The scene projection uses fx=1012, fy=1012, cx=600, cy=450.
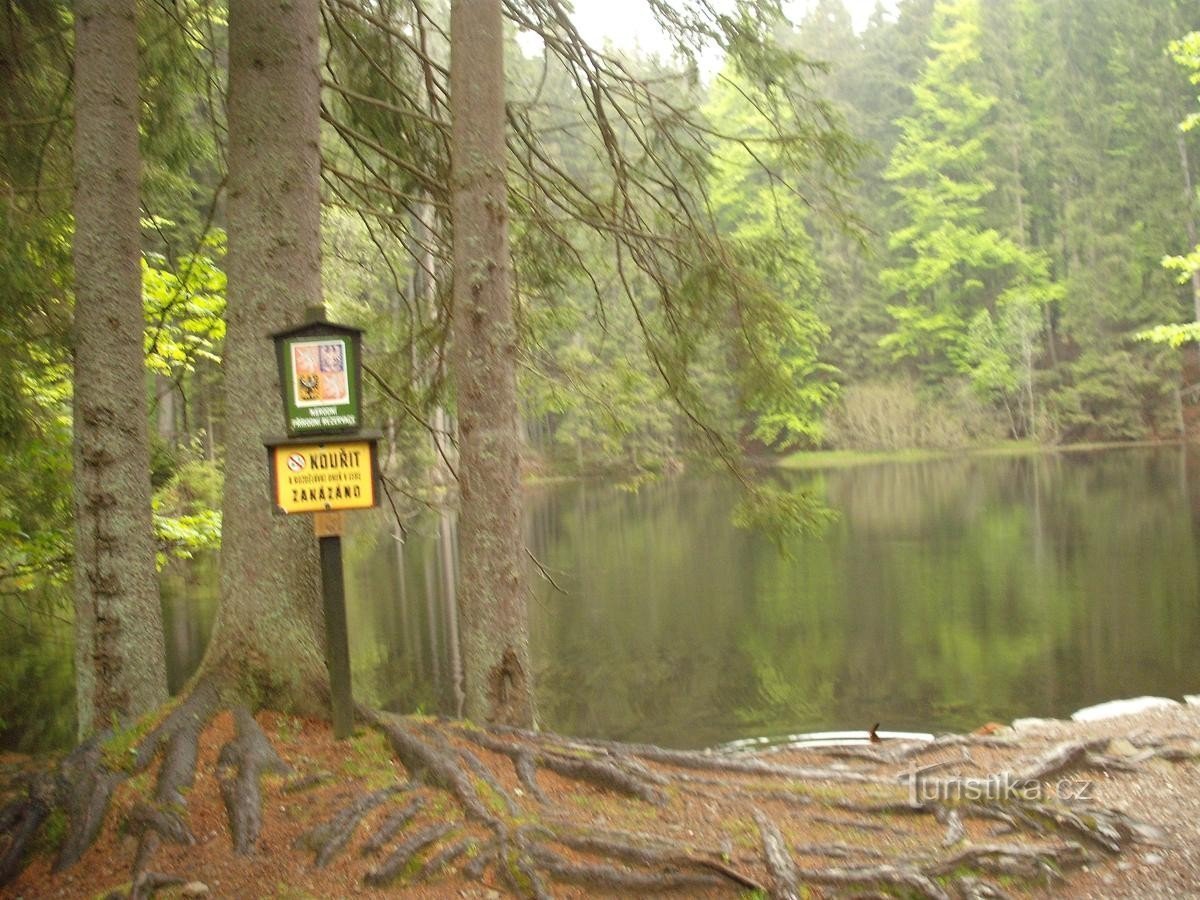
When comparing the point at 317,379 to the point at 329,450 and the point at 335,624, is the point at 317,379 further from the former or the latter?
the point at 335,624

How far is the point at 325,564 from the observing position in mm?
3895

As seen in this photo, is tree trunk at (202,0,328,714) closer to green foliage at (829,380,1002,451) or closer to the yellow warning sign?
the yellow warning sign

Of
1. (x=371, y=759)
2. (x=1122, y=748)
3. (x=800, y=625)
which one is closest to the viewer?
(x=371, y=759)

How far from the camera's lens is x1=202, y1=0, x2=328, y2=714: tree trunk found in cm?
405

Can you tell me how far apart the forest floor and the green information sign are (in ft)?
3.90

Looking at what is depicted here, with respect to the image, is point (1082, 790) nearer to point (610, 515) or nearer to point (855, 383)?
point (610, 515)

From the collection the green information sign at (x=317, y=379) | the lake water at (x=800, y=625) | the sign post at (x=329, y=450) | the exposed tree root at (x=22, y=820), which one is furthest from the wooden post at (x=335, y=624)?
the lake water at (x=800, y=625)

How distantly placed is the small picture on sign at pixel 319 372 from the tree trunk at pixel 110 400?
1.10 metres

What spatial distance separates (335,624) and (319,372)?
0.96 m

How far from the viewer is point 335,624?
12.6 feet

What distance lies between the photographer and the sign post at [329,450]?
3803mm

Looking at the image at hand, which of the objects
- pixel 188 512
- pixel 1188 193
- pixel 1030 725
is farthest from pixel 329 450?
pixel 1188 193

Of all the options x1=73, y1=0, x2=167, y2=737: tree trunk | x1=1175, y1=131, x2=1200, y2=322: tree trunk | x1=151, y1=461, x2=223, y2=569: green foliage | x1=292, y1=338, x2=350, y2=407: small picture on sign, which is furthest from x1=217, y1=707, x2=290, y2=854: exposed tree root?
x1=1175, y1=131, x2=1200, y2=322: tree trunk

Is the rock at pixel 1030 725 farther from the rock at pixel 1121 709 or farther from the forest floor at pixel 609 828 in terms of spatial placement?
the forest floor at pixel 609 828
